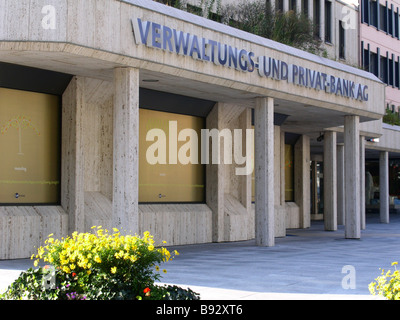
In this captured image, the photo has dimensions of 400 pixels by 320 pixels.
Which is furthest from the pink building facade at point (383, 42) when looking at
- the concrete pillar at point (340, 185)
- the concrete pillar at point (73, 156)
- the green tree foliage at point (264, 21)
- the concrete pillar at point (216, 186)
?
the concrete pillar at point (73, 156)

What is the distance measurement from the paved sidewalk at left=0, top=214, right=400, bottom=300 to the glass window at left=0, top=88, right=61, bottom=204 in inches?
66.4

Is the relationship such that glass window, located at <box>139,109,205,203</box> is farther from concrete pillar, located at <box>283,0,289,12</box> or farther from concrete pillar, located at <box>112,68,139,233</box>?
concrete pillar, located at <box>283,0,289,12</box>

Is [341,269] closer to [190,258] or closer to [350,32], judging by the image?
[190,258]

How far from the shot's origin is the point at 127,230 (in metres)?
13.8

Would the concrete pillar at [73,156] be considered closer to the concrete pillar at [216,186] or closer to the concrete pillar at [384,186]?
the concrete pillar at [216,186]

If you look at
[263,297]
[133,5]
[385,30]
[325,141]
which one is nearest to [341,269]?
[263,297]

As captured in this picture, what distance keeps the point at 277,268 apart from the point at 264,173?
5348mm

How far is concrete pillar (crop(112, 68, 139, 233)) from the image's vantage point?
13945 millimetres

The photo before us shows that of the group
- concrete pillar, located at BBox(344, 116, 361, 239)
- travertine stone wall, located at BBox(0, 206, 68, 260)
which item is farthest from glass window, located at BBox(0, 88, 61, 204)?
concrete pillar, located at BBox(344, 116, 361, 239)

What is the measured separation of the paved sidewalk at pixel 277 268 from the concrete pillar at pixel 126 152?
135 cm

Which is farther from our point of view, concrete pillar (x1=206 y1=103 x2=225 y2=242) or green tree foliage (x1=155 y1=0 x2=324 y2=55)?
green tree foliage (x1=155 y1=0 x2=324 y2=55)

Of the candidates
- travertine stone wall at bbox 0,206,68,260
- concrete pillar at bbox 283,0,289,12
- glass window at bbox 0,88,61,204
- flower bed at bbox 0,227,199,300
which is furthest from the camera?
concrete pillar at bbox 283,0,289,12

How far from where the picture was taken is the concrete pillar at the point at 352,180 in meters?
22.1

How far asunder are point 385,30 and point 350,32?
23.5 ft
